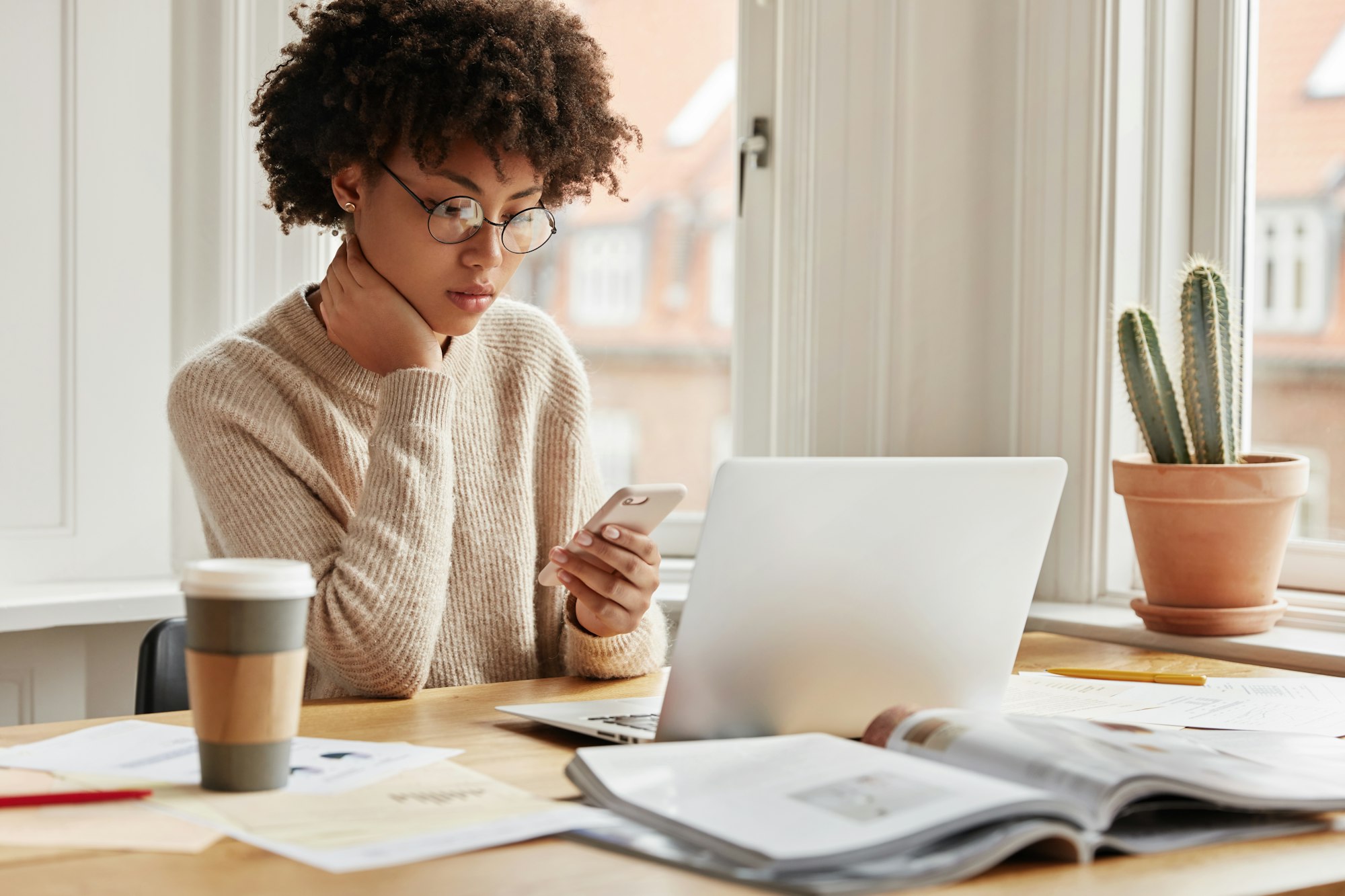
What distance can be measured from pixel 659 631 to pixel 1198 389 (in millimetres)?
748

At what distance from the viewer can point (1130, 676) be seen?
4.32 ft

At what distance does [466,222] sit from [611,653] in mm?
495

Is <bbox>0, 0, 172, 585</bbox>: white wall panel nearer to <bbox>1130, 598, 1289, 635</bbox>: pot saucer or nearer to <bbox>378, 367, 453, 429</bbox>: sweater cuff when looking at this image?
<bbox>378, 367, 453, 429</bbox>: sweater cuff

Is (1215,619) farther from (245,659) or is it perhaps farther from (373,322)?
(245,659)

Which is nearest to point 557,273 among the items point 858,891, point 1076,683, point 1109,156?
point 1109,156

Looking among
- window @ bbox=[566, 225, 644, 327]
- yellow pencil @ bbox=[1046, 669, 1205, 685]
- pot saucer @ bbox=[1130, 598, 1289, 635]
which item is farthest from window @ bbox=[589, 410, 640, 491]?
yellow pencil @ bbox=[1046, 669, 1205, 685]

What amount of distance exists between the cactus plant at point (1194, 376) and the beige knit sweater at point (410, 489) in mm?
696

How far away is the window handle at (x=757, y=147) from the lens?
7.38 ft

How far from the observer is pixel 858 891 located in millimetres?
632

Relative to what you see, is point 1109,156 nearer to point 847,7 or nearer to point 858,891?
point 847,7

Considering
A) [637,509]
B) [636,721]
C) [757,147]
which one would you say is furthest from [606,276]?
[636,721]

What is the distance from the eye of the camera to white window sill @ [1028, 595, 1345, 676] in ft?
4.94

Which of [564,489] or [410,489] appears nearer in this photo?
[410,489]

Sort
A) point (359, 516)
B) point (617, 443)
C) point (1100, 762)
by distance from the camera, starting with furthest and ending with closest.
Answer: point (617, 443), point (359, 516), point (1100, 762)
